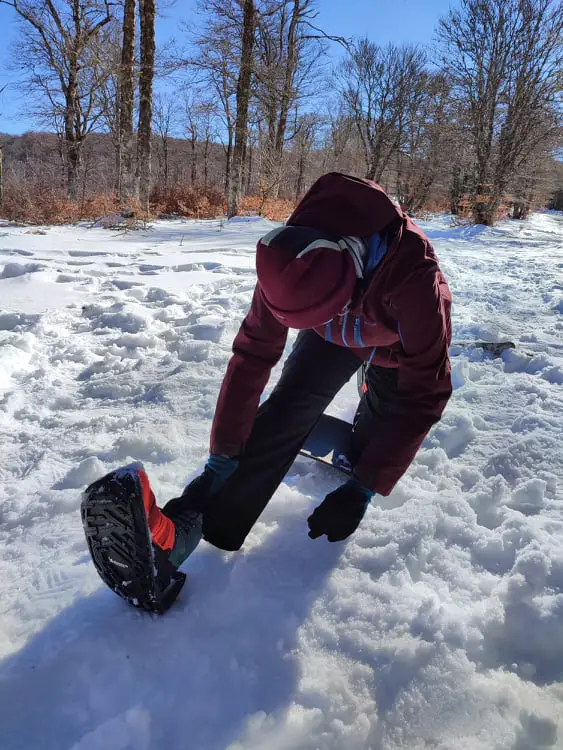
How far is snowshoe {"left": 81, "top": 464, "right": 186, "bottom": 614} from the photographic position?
0.89 meters

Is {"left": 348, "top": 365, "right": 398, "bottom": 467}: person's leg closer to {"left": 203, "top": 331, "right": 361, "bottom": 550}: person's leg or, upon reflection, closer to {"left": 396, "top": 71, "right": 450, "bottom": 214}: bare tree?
{"left": 203, "top": 331, "right": 361, "bottom": 550}: person's leg

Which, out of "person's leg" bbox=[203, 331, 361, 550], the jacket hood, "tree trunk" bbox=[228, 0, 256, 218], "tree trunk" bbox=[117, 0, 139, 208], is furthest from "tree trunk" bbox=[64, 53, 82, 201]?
the jacket hood

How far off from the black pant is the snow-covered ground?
0.37 ft

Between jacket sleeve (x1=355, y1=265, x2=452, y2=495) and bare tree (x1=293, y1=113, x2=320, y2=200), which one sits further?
bare tree (x1=293, y1=113, x2=320, y2=200)

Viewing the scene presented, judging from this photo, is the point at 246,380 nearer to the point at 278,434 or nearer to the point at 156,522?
the point at 278,434

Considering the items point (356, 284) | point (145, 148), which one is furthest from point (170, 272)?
point (145, 148)

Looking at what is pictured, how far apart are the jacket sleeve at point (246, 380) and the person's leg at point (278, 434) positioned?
56 millimetres

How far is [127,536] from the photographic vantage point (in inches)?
35.7

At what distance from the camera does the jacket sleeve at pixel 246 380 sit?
3.93 ft

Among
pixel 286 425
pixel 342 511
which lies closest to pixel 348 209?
pixel 286 425

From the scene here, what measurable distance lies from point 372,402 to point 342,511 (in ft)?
1.24

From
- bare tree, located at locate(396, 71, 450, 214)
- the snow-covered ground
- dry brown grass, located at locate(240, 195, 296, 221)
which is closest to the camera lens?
the snow-covered ground

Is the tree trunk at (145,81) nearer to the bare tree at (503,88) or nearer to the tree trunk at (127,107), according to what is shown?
the tree trunk at (127,107)

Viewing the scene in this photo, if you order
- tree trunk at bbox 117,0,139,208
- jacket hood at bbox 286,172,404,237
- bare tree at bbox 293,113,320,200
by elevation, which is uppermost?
bare tree at bbox 293,113,320,200
